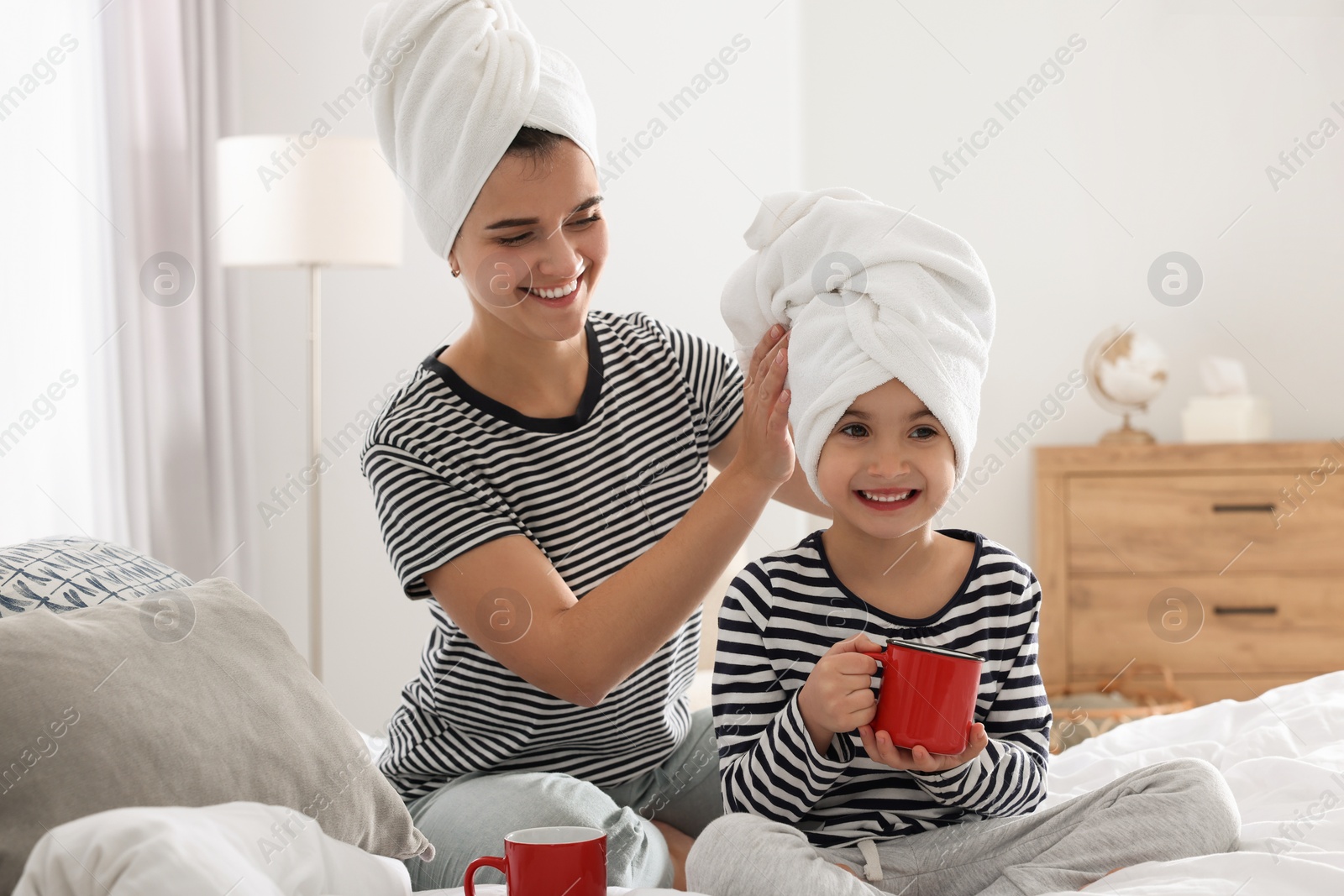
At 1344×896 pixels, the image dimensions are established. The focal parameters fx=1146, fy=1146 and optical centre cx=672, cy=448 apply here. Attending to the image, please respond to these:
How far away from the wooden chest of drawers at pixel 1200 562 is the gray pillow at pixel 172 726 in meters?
2.51

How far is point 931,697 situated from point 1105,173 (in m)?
3.19

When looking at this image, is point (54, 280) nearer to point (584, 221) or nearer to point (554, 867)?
point (584, 221)

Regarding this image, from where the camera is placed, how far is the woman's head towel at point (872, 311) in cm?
108

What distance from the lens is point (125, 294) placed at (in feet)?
8.58

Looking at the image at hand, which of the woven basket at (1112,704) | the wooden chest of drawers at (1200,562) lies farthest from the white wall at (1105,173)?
the woven basket at (1112,704)

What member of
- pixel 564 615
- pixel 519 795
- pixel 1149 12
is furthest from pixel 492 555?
pixel 1149 12

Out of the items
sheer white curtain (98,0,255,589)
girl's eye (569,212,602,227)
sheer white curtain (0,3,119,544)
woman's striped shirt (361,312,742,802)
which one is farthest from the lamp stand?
girl's eye (569,212,602,227)

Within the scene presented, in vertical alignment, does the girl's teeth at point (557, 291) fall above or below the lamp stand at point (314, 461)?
above

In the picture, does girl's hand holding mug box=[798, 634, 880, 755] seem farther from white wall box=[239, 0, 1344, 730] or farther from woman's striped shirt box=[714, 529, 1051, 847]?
white wall box=[239, 0, 1344, 730]

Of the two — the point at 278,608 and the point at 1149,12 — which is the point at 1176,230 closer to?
the point at 1149,12

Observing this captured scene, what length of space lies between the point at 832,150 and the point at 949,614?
2.94 meters

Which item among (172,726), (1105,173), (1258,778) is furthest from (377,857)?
(1105,173)

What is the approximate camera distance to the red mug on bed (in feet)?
3.06

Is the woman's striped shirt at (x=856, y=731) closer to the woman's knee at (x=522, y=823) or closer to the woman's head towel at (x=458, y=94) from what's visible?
the woman's knee at (x=522, y=823)
